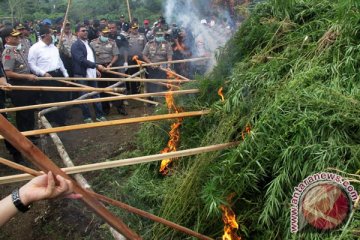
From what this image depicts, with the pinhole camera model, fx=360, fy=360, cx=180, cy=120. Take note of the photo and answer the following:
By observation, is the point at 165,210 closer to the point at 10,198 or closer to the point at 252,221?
the point at 252,221

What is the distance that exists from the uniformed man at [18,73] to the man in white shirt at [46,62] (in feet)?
1.70

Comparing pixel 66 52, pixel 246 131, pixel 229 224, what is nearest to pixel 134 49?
pixel 66 52

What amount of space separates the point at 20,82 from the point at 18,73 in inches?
8.2

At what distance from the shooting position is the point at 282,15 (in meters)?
4.98

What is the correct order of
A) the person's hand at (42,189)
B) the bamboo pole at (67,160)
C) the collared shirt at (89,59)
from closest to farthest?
the person's hand at (42,189) → the bamboo pole at (67,160) → the collared shirt at (89,59)

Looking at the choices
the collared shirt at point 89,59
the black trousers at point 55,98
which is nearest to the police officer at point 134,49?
the collared shirt at point 89,59

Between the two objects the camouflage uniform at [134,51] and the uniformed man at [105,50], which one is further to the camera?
the camouflage uniform at [134,51]

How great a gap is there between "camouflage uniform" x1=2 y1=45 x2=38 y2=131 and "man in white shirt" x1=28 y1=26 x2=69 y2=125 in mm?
521

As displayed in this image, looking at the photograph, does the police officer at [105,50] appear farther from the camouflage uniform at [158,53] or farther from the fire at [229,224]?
the fire at [229,224]

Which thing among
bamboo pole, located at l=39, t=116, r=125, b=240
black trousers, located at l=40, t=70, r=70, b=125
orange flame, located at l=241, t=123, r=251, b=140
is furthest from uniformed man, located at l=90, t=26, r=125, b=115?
orange flame, located at l=241, t=123, r=251, b=140

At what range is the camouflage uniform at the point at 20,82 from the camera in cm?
784

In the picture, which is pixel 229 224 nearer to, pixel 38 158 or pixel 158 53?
pixel 38 158

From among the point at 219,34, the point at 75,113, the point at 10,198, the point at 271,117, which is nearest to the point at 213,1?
the point at 219,34

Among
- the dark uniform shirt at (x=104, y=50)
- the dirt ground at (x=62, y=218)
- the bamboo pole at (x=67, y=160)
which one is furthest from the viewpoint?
the dark uniform shirt at (x=104, y=50)
